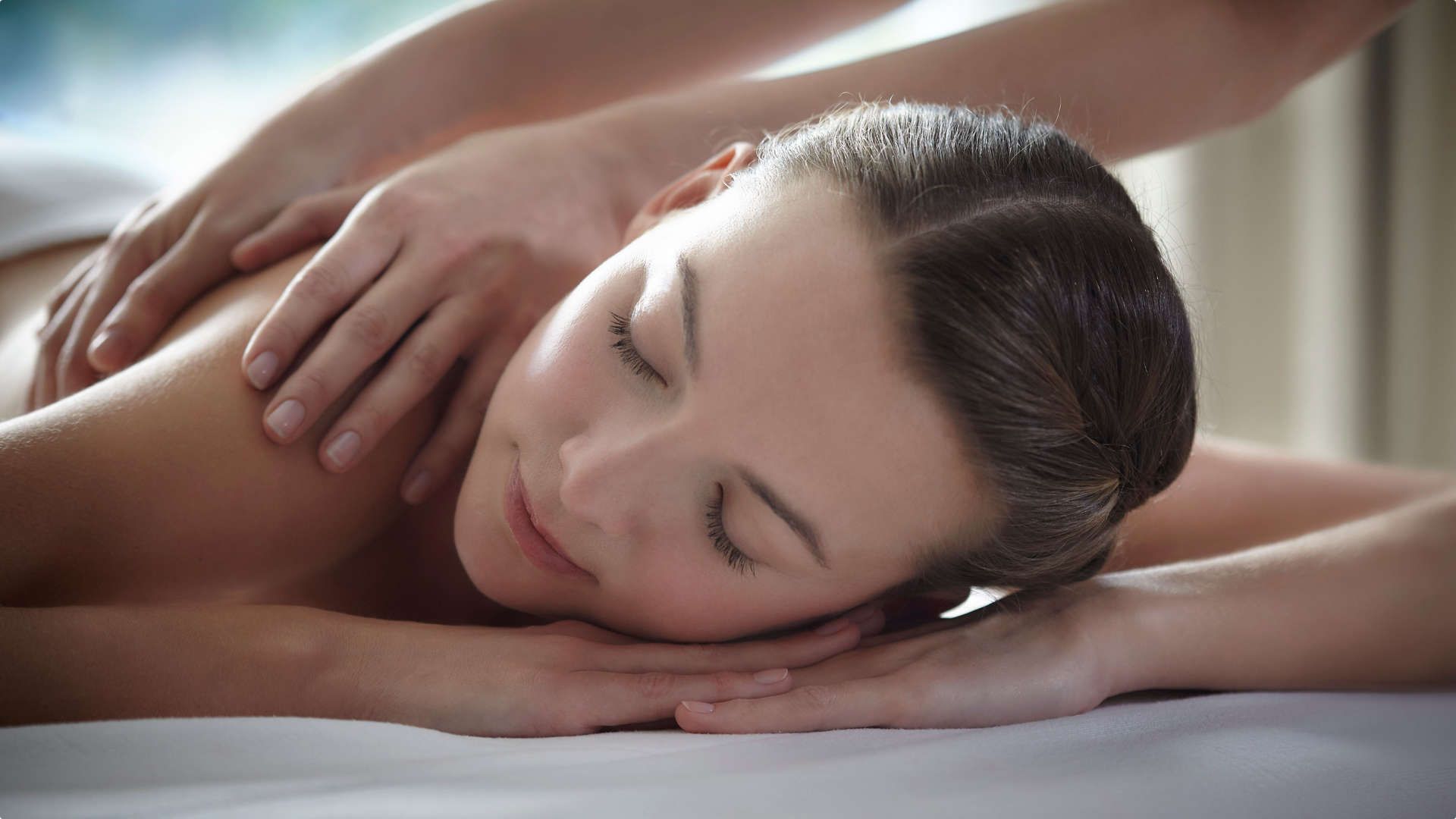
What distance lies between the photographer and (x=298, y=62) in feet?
8.87

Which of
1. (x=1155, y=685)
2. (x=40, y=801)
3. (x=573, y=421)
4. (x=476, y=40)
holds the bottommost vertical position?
(x=40, y=801)

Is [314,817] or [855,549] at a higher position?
[855,549]

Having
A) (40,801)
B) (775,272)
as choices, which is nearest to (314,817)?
(40,801)

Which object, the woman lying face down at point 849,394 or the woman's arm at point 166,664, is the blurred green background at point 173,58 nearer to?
the woman lying face down at point 849,394

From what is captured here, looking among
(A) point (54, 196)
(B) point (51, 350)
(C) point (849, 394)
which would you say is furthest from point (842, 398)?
(A) point (54, 196)

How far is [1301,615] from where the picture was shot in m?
1.00

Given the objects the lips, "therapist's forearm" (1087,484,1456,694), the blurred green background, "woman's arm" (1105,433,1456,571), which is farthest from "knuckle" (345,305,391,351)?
the blurred green background

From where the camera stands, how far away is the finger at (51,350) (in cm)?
122

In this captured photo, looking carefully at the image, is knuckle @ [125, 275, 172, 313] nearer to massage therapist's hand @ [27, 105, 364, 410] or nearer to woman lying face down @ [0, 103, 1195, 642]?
massage therapist's hand @ [27, 105, 364, 410]

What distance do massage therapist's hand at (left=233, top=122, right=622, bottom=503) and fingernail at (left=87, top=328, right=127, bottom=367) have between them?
15cm

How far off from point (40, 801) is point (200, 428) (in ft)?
1.17

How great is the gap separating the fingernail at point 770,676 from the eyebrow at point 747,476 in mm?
94

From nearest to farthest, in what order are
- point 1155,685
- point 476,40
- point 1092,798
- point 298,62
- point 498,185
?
point 1092,798 < point 1155,685 < point 498,185 < point 476,40 < point 298,62

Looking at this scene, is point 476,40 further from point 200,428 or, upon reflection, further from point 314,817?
point 314,817
